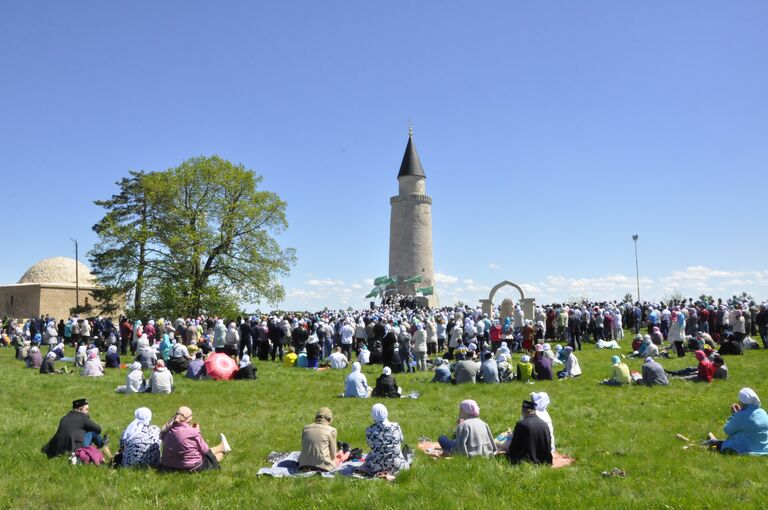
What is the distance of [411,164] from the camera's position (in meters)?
65.6

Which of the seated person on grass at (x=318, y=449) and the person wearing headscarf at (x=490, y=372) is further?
the person wearing headscarf at (x=490, y=372)

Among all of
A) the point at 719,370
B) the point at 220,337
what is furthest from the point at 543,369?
the point at 220,337

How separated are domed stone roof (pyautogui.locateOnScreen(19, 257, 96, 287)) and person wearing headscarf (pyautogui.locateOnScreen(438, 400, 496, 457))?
53.7m

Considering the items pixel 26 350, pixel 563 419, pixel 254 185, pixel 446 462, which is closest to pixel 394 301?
pixel 254 185

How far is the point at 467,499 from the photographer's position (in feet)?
22.1

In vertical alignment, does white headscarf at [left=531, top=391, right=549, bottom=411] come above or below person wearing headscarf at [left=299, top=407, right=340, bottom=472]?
above

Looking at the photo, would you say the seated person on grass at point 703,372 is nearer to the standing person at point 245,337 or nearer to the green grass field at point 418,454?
the green grass field at point 418,454

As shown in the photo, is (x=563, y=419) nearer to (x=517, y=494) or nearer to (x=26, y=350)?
→ (x=517, y=494)

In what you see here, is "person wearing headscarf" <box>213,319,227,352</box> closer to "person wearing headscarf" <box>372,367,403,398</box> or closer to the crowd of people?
the crowd of people

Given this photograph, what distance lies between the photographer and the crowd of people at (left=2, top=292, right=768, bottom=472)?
8172 millimetres

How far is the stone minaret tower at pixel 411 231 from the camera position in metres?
63.2

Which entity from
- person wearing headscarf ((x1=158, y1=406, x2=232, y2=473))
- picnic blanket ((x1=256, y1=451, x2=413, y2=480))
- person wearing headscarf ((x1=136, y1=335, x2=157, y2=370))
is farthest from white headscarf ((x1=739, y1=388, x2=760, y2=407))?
person wearing headscarf ((x1=136, y1=335, x2=157, y2=370))

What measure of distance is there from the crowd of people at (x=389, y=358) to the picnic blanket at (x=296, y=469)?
0.14 metres

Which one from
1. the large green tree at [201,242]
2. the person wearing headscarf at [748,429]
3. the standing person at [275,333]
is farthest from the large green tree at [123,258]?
the person wearing headscarf at [748,429]
